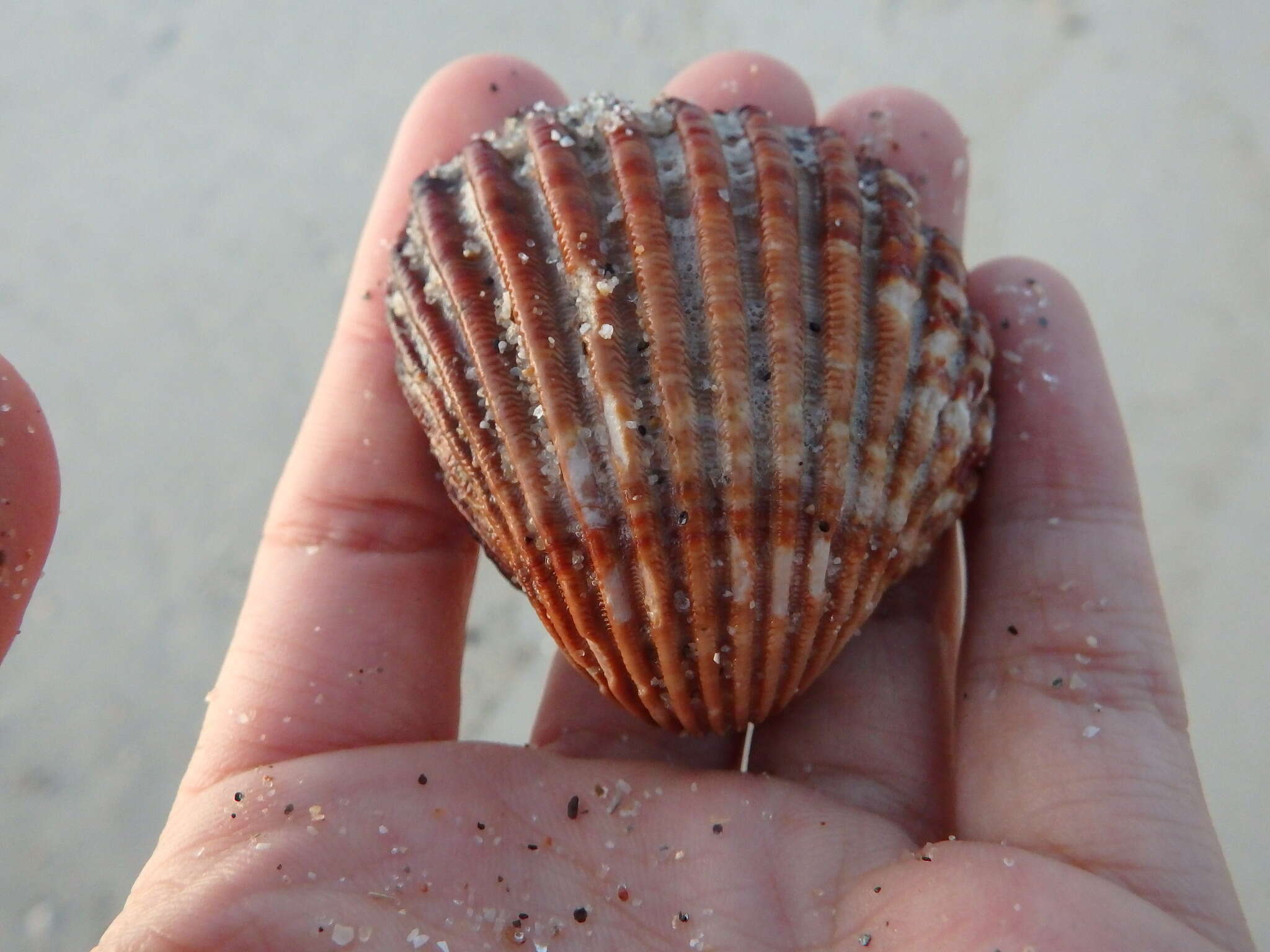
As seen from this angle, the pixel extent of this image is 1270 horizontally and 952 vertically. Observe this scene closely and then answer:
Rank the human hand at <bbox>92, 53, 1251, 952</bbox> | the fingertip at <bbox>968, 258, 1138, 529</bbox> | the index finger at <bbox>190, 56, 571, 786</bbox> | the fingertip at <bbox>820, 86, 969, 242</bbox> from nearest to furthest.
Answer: the human hand at <bbox>92, 53, 1251, 952</bbox>
the index finger at <bbox>190, 56, 571, 786</bbox>
the fingertip at <bbox>968, 258, 1138, 529</bbox>
the fingertip at <bbox>820, 86, 969, 242</bbox>

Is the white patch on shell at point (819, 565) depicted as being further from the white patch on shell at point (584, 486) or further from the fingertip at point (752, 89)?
the fingertip at point (752, 89)

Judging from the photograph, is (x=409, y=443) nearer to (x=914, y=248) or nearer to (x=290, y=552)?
(x=290, y=552)

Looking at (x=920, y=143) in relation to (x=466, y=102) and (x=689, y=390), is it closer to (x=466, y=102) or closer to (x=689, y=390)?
(x=466, y=102)

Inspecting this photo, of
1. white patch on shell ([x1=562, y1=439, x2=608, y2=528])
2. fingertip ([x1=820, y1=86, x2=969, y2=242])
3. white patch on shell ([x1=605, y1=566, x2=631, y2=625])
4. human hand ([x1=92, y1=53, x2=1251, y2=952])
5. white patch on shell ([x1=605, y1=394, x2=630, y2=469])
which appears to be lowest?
human hand ([x1=92, y1=53, x2=1251, y2=952])

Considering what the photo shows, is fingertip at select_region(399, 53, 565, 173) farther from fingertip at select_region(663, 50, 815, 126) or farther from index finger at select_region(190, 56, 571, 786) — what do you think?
fingertip at select_region(663, 50, 815, 126)

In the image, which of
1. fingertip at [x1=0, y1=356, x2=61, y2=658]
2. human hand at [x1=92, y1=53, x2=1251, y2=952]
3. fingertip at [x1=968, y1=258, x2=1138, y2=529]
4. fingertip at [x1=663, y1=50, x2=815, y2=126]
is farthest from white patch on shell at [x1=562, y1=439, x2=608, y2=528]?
fingertip at [x1=663, y1=50, x2=815, y2=126]

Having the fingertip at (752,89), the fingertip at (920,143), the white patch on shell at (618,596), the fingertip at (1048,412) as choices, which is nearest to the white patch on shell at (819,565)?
the white patch on shell at (618,596)

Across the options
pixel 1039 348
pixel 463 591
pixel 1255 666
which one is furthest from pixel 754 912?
pixel 1255 666
